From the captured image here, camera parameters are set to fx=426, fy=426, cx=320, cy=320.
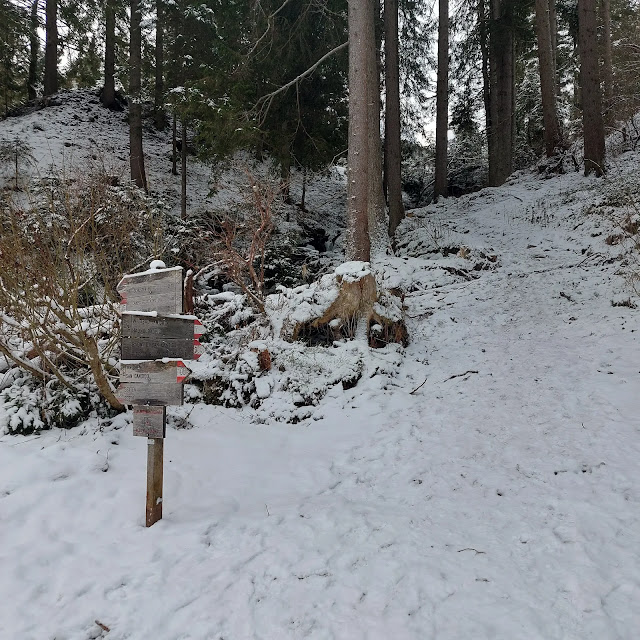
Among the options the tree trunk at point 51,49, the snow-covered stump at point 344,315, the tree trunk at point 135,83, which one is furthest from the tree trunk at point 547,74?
the tree trunk at point 51,49

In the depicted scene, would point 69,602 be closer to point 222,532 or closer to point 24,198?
point 222,532

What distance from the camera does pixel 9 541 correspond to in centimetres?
286

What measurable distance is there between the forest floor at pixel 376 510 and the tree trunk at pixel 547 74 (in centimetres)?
1081

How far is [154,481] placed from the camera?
124 inches

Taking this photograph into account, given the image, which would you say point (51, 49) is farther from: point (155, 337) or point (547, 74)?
point (155, 337)

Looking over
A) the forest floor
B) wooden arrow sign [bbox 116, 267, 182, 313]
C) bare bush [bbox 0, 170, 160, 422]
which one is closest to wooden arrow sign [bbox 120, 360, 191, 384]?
wooden arrow sign [bbox 116, 267, 182, 313]

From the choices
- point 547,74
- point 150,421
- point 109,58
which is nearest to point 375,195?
point 150,421

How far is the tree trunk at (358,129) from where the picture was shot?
7.51 metres

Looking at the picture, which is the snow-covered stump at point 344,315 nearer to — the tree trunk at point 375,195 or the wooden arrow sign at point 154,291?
the wooden arrow sign at point 154,291

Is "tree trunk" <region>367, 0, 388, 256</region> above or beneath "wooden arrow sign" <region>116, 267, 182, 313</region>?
above

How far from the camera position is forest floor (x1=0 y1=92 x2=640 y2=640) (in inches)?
92.7

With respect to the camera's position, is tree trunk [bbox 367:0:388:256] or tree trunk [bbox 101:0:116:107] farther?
tree trunk [bbox 101:0:116:107]

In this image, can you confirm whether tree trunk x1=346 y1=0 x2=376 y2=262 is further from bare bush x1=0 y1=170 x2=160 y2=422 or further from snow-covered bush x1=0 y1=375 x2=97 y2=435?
snow-covered bush x1=0 y1=375 x2=97 y2=435

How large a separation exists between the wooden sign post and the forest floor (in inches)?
24.7
